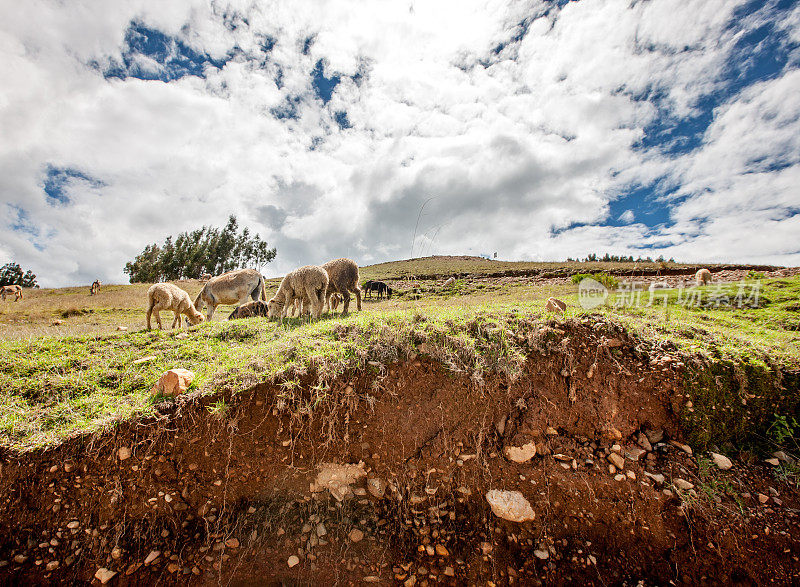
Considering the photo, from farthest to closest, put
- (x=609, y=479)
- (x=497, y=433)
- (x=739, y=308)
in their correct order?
(x=739, y=308), (x=497, y=433), (x=609, y=479)

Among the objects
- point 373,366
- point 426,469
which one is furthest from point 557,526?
point 373,366

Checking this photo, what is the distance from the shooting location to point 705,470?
11.6 ft

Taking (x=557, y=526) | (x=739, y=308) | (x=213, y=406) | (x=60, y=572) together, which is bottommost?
(x=60, y=572)

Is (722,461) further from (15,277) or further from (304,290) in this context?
(15,277)

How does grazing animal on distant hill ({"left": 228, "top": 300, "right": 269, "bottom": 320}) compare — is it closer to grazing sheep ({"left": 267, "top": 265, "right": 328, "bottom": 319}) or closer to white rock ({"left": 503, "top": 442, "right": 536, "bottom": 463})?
grazing sheep ({"left": 267, "top": 265, "right": 328, "bottom": 319})

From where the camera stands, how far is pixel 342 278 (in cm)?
1018

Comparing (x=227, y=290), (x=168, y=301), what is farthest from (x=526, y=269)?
(x=168, y=301)

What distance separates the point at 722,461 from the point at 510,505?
8.29 ft

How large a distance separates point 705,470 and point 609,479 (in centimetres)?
112

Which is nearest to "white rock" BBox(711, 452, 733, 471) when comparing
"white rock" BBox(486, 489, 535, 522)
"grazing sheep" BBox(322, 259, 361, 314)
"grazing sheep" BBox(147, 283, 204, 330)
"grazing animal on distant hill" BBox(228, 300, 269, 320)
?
"white rock" BBox(486, 489, 535, 522)

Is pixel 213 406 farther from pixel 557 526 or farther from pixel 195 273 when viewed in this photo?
pixel 195 273

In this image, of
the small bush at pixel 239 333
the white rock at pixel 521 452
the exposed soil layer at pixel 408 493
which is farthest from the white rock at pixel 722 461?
the small bush at pixel 239 333

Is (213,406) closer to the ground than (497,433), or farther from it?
farther from it

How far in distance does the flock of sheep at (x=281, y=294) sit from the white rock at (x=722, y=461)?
764 cm
